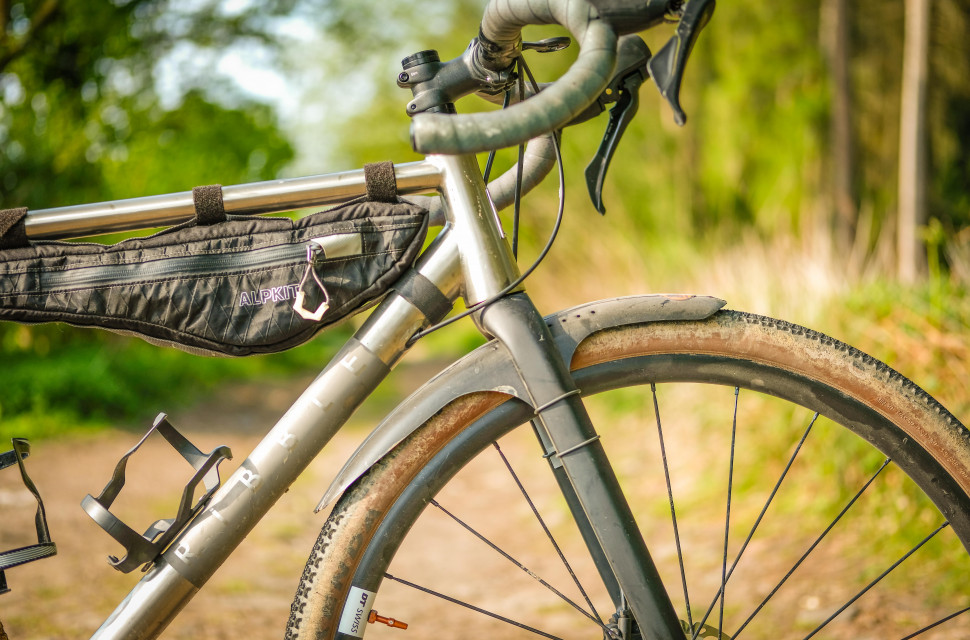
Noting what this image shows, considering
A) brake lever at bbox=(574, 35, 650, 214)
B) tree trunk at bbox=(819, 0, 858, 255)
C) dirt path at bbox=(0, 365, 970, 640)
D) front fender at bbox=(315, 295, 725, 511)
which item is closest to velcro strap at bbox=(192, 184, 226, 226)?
front fender at bbox=(315, 295, 725, 511)

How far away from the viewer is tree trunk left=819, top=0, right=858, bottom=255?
227 inches

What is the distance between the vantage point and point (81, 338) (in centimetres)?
587

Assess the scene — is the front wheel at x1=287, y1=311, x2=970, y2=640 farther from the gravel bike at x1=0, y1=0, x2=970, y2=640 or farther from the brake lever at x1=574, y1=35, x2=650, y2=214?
the brake lever at x1=574, y1=35, x2=650, y2=214

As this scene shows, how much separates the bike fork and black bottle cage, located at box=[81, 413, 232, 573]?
0.47 meters

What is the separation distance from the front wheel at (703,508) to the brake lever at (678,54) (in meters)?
0.33

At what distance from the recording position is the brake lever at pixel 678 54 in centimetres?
88

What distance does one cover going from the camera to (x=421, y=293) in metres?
1.05

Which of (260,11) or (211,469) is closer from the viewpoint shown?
(211,469)

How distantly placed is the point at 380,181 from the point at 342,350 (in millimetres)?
260

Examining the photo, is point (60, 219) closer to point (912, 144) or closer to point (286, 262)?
point (286, 262)

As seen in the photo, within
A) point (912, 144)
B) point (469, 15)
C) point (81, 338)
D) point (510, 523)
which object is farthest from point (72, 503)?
point (469, 15)

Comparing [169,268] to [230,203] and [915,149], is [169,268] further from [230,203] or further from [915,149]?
[915,149]

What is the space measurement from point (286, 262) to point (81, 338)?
573cm

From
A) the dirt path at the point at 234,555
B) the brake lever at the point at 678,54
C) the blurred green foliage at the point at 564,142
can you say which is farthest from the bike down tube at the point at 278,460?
the blurred green foliage at the point at 564,142
